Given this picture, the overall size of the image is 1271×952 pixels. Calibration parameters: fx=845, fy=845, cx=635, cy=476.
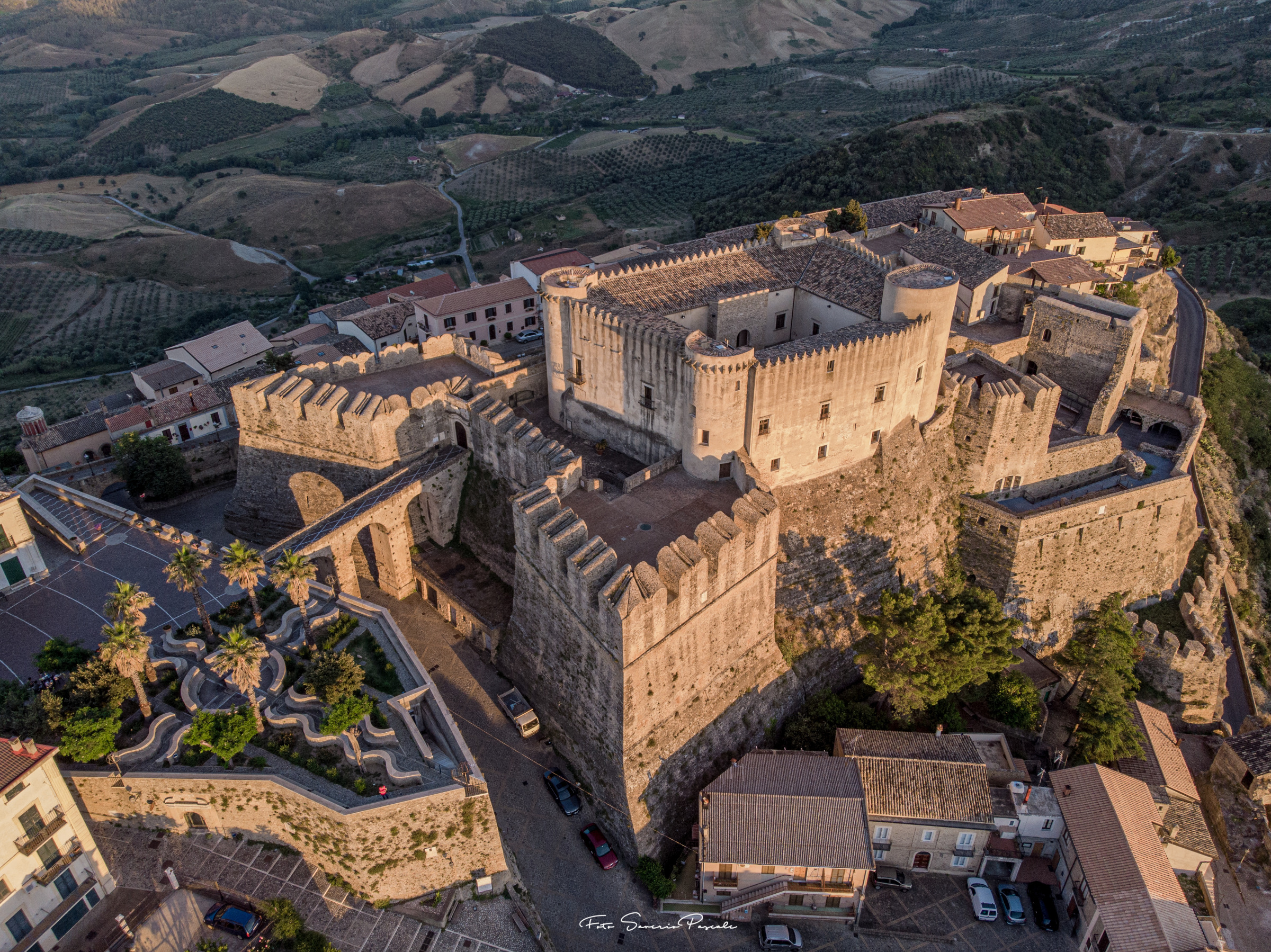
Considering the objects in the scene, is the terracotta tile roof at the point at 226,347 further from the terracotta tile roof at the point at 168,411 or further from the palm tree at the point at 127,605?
the palm tree at the point at 127,605

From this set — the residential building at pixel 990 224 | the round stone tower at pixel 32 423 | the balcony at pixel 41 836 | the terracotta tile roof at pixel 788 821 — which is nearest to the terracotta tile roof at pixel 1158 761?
the terracotta tile roof at pixel 788 821

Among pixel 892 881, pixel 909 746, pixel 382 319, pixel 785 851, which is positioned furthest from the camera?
pixel 382 319

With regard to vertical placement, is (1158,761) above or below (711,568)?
below

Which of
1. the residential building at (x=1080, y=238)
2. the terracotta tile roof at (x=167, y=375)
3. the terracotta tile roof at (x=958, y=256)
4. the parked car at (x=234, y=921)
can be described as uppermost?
the terracotta tile roof at (x=958, y=256)

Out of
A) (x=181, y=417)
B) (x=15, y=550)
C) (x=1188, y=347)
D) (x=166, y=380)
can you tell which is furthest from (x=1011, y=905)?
(x=166, y=380)

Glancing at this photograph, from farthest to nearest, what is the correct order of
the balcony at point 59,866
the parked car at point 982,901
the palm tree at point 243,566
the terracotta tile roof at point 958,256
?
the terracotta tile roof at point 958,256, the parked car at point 982,901, the palm tree at point 243,566, the balcony at point 59,866

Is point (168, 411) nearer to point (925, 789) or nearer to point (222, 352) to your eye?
point (222, 352)

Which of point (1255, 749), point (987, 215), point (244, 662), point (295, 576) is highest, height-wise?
point (987, 215)
